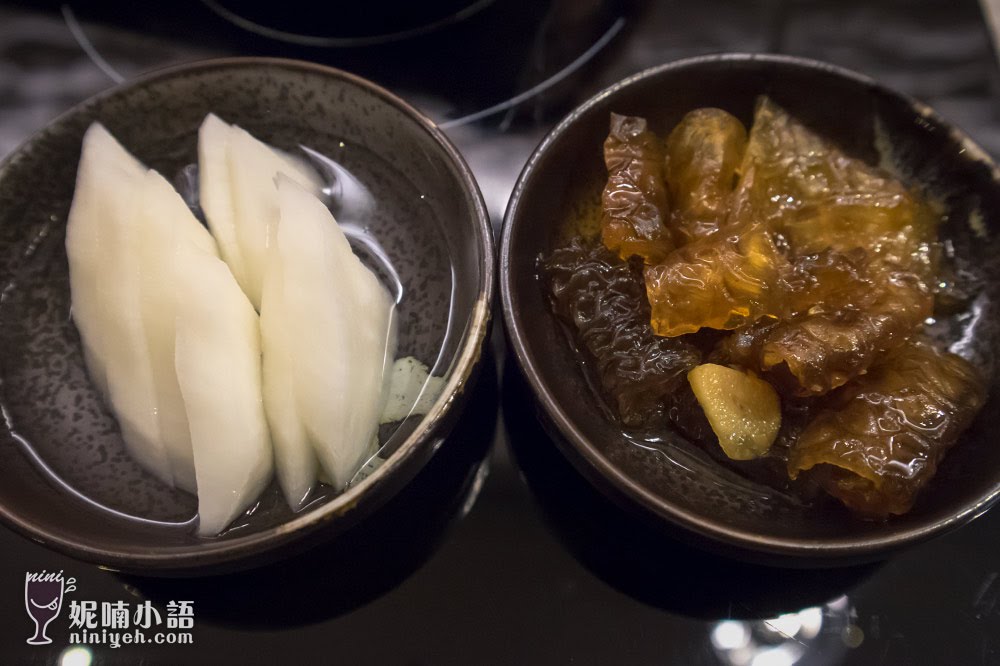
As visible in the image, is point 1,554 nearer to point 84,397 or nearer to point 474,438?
point 84,397

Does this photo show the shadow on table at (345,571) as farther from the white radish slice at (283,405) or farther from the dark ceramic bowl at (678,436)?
the dark ceramic bowl at (678,436)

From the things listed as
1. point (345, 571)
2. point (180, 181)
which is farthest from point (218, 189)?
point (345, 571)

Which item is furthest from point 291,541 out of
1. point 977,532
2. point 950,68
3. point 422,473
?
point 950,68

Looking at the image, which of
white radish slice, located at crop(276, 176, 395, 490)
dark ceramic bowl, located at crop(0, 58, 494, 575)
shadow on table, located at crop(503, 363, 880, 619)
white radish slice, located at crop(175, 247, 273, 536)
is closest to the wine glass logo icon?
Answer: dark ceramic bowl, located at crop(0, 58, 494, 575)

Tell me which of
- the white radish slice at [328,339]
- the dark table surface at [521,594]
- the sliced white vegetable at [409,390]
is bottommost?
the dark table surface at [521,594]

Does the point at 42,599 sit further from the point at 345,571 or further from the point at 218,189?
the point at 218,189

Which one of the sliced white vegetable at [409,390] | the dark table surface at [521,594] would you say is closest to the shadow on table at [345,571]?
the dark table surface at [521,594]
